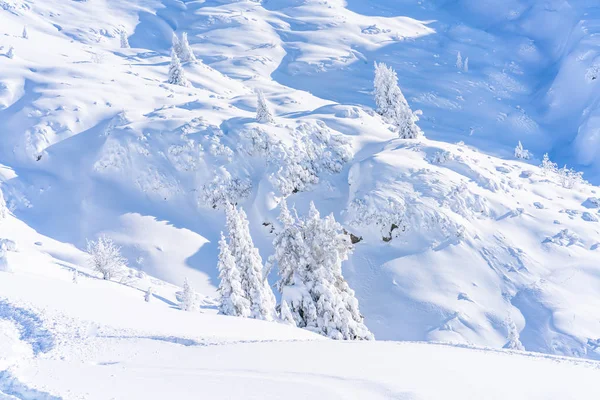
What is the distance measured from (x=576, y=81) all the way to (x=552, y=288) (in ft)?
231

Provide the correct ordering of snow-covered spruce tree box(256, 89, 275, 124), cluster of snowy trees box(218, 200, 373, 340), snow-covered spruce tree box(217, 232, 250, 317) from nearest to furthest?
cluster of snowy trees box(218, 200, 373, 340) → snow-covered spruce tree box(217, 232, 250, 317) → snow-covered spruce tree box(256, 89, 275, 124)

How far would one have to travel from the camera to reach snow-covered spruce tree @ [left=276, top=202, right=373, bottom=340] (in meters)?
24.5

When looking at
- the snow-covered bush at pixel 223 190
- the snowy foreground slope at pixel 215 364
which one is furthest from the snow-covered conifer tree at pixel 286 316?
the snow-covered bush at pixel 223 190

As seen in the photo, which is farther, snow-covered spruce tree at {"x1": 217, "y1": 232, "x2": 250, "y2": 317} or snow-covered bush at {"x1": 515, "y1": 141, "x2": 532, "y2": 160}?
snow-covered bush at {"x1": 515, "y1": 141, "x2": 532, "y2": 160}

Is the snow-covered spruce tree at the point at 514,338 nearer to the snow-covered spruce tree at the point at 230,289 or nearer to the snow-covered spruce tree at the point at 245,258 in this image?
the snow-covered spruce tree at the point at 245,258

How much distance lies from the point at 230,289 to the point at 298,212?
19045mm

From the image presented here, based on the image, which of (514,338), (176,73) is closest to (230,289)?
(514,338)

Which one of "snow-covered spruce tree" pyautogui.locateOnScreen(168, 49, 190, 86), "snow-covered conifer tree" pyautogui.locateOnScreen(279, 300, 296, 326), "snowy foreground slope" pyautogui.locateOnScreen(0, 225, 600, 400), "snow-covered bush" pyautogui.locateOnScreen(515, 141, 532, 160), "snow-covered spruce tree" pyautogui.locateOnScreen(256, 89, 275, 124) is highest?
"snowy foreground slope" pyautogui.locateOnScreen(0, 225, 600, 400)

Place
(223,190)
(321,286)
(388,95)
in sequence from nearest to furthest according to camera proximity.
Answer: (321,286), (223,190), (388,95)

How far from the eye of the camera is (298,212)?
158 ft

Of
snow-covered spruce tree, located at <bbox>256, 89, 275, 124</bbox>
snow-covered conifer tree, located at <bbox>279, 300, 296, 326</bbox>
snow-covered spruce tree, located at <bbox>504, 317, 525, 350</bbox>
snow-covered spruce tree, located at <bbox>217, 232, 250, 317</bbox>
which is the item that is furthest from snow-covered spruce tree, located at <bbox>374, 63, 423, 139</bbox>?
snow-covered conifer tree, located at <bbox>279, 300, 296, 326</bbox>

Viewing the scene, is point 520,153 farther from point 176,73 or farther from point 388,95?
point 176,73

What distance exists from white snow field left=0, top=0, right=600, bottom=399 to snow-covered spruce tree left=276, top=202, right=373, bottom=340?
6590mm

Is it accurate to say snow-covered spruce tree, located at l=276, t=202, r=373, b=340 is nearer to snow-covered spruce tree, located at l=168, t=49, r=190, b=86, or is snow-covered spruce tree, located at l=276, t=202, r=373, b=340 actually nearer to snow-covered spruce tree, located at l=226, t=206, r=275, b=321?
snow-covered spruce tree, located at l=226, t=206, r=275, b=321
